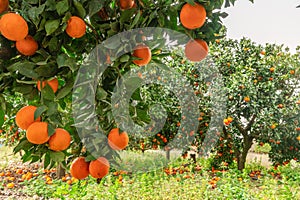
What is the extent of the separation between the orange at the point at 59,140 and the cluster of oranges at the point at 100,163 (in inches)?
3.2

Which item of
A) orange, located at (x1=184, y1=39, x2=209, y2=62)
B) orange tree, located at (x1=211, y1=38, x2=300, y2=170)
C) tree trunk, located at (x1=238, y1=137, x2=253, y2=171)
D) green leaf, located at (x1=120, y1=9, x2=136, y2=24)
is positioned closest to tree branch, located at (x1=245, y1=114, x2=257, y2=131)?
orange tree, located at (x1=211, y1=38, x2=300, y2=170)

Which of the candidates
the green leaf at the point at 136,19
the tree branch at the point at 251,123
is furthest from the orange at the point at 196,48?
the tree branch at the point at 251,123

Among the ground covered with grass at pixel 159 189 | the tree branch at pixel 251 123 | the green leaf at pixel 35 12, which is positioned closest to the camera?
the green leaf at pixel 35 12

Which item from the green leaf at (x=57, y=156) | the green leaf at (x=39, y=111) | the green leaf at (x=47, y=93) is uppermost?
the green leaf at (x=47, y=93)

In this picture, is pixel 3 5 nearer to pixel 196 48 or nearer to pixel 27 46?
pixel 27 46

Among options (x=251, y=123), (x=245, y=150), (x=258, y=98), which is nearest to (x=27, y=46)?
(x=258, y=98)

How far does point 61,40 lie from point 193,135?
3503mm

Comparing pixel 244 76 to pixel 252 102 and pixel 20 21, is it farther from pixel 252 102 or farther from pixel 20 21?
pixel 20 21

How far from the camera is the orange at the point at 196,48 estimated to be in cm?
62

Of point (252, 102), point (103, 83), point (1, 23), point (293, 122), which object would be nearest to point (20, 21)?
point (1, 23)

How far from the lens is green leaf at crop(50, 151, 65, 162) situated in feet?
1.94

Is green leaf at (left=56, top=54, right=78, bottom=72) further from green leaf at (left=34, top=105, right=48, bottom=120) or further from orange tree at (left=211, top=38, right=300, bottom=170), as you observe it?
orange tree at (left=211, top=38, right=300, bottom=170)

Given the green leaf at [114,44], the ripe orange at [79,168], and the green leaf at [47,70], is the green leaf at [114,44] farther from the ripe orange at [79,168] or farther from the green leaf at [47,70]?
the ripe orange at [79,168]

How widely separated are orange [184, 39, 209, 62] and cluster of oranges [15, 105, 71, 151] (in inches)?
10.0
